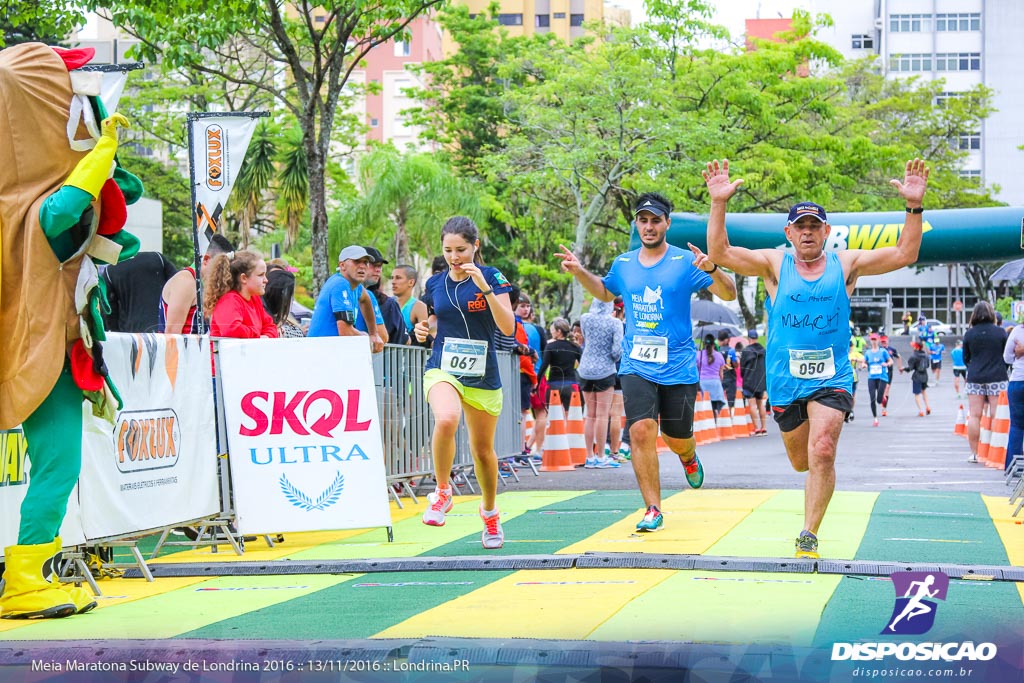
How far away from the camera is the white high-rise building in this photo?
90375 millimetres

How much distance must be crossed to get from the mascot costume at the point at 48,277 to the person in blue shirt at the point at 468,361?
2.59m

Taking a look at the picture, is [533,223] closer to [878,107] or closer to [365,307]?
[878,107]

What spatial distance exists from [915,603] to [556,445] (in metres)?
12.0

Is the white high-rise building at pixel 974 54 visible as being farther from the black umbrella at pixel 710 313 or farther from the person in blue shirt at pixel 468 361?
the person in blue shirt at pixel 468 361

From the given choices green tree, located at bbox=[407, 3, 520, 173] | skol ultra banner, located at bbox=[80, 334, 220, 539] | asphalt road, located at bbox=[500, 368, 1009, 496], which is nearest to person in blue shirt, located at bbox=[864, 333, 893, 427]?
asphalt road, located at bbox=[500, 368, 1009, 496]

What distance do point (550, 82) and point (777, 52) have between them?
7.38 metres

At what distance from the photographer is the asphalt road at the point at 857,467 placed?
1348 cm

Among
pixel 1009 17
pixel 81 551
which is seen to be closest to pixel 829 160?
pixel 81 551

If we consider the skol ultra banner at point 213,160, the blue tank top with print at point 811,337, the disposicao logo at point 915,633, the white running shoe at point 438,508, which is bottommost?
the white running shoe at point 438,508

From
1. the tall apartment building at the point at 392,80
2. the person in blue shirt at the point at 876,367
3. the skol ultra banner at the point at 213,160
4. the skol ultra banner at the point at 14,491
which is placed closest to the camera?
the skol ultra banner at the point at 14,491

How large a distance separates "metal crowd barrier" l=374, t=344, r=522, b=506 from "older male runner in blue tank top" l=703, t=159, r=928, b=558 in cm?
415

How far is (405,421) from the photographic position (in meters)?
11.5

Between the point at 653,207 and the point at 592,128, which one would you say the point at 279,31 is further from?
the point at 592,128

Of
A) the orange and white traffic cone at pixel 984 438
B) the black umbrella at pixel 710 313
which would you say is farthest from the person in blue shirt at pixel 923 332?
the orange and white traffic cone at pixel 984 438
